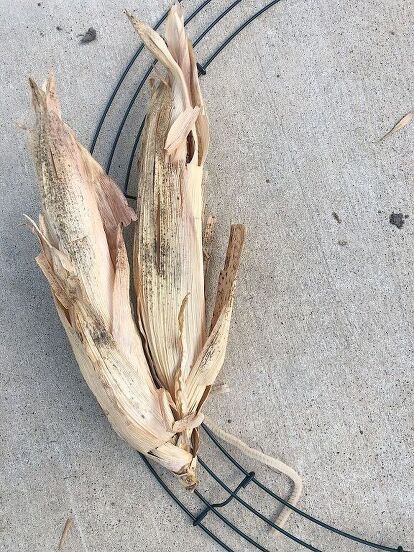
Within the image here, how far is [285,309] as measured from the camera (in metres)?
1.29

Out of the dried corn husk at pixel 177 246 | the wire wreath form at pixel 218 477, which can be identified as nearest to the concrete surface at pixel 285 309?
the wire wreath form at pixel 218 477

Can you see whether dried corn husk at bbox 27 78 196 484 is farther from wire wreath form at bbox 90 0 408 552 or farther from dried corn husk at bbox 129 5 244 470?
wire wreath form at bbox 90 0 408 552

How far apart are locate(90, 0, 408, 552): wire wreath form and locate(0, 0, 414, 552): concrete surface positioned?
0.06ft

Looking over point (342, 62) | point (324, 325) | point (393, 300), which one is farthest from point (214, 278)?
point (342, 62)

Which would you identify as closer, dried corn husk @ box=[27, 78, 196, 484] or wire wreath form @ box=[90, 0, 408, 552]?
dried corn husk @ box=[27, 78, 196, 484]

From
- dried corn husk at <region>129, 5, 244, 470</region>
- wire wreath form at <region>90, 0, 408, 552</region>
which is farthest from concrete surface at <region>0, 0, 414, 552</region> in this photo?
dried corn husk at <region>129, 5, 244, 470</region>

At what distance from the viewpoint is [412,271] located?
1.28m

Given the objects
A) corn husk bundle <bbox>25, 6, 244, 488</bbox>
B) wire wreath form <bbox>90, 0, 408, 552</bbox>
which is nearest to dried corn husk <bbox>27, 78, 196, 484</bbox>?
corn husk bundle <bbox>25, 6, 244, 488</bbox>

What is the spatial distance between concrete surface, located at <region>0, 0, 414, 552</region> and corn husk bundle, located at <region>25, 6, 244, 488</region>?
13 cm

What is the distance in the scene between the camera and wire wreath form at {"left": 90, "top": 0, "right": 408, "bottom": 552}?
1.24 metres

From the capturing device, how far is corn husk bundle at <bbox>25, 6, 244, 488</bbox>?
1124 mm

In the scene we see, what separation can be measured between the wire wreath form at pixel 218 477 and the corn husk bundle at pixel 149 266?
91mm

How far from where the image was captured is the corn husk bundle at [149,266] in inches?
44.3

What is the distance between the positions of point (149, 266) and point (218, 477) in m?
0.43
